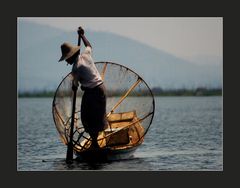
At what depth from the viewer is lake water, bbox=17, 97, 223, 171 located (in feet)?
66.0

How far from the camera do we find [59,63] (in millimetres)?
21062

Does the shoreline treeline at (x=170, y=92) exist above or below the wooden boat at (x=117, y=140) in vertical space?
above

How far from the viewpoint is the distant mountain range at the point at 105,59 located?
20.8m

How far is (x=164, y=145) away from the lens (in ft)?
71.6

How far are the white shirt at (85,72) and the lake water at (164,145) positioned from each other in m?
1.49

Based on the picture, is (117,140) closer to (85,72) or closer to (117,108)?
(117,108)

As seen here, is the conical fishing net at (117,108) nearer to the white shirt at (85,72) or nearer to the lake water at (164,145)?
the lake water at (164,145)

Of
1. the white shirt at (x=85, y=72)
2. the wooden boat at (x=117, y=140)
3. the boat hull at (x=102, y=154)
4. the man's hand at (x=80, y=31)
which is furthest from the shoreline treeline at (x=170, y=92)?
the man's hand at (x=80, y=31)

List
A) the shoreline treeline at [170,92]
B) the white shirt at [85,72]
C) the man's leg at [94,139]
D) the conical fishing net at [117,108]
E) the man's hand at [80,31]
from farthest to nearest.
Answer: the shoreline treeline at [170,92], the conical fishing net at [117,108], the man's leg at [94,139], the man's hand at [80,31], the white shirt at [85,72]

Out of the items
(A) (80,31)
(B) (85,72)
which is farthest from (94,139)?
(A) (80,31)

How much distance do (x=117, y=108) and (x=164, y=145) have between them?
120 cm

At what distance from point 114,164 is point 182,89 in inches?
108

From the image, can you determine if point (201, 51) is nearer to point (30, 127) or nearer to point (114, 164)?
point (114, 164)

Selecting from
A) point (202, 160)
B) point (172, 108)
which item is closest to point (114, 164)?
point (202, 160)
